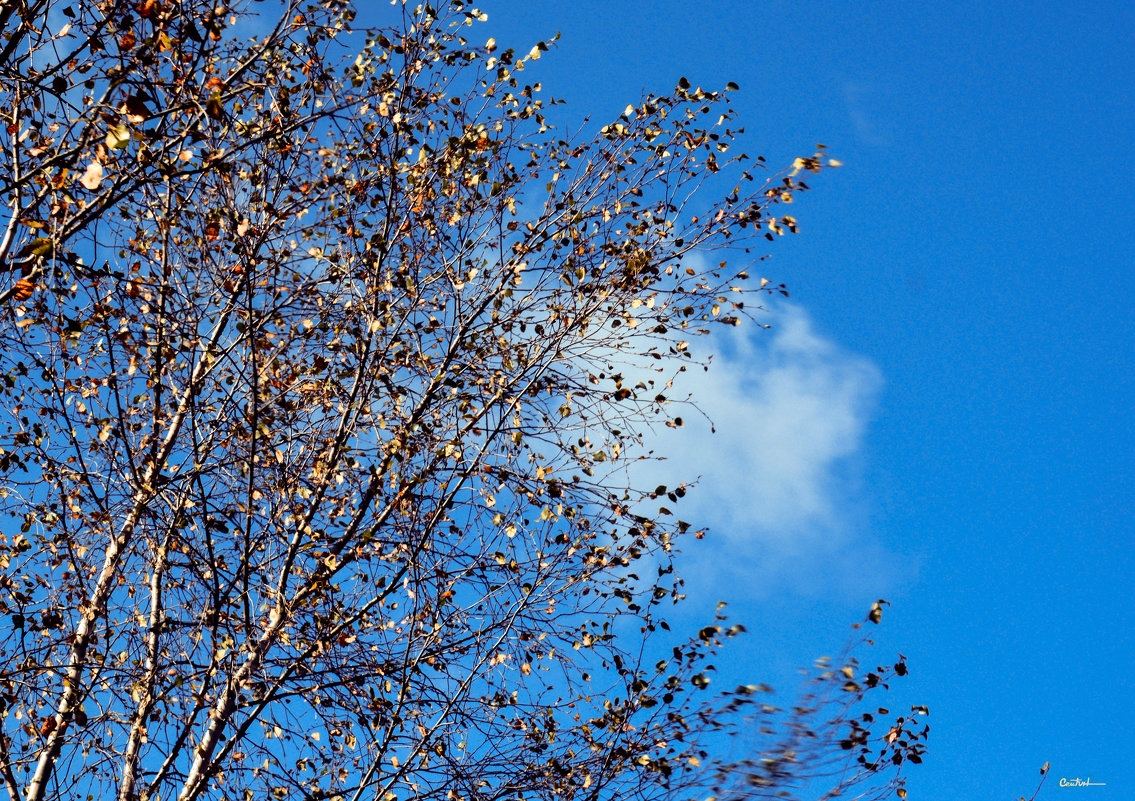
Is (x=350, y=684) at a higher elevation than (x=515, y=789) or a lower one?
higher

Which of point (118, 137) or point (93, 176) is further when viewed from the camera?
point (118, 137)

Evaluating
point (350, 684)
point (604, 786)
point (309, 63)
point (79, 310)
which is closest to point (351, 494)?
point (350, 684)

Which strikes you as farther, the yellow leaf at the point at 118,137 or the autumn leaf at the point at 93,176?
the yellow leaf at the point at 118,137

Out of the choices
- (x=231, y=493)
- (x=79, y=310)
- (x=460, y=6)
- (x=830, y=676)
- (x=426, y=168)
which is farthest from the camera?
(x=460, y=6)

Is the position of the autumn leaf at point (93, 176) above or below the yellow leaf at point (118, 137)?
below

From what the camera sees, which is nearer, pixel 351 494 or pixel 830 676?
pixel 830 676

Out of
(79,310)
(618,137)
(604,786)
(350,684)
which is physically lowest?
(604,786)

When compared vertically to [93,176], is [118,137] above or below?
above

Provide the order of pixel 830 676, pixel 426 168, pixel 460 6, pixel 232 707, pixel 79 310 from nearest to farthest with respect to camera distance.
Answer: pixel 830 676
pixel 232 707
pixel 79 310
pixel 426 168
pixel 460 6

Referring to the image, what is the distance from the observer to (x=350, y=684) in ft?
21.5

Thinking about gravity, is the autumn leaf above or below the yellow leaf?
below

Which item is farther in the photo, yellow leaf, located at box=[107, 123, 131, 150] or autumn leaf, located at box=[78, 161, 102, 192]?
yellow leaf, located at box=[107, 123, 131, 150]

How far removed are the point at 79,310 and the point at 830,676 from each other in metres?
5.89

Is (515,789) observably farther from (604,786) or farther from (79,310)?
(79,310)
